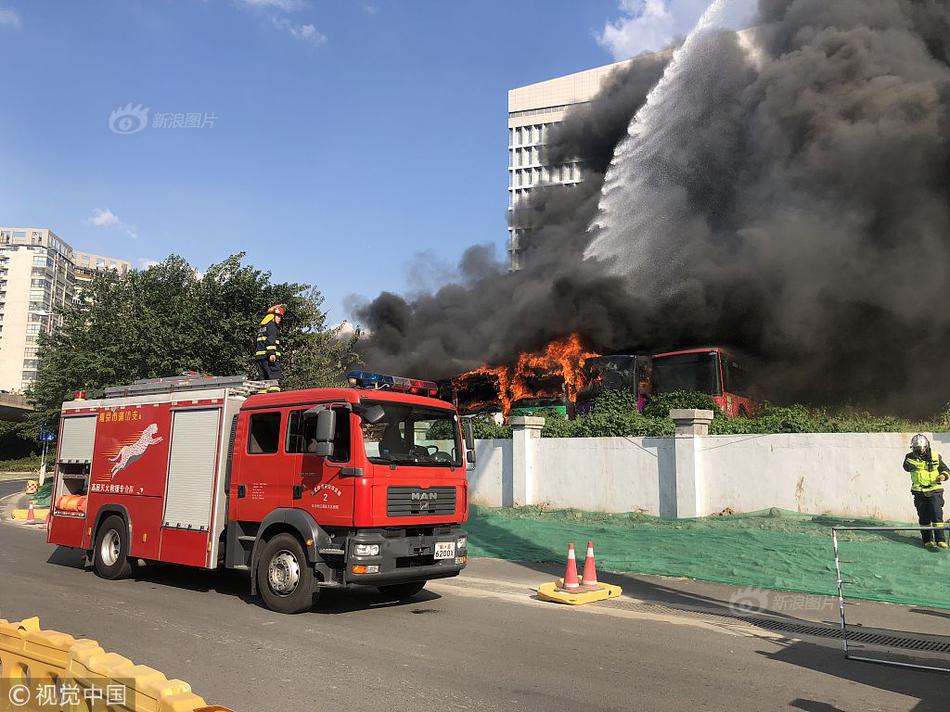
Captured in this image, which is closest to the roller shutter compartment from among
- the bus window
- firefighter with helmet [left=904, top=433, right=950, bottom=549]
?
firefighter with helmet [left=904, top=433, right=950, bottom=549]

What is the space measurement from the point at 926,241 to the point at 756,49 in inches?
495

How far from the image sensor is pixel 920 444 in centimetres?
1002

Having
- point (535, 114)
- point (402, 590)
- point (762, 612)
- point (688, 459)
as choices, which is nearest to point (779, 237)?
point (688, 459)

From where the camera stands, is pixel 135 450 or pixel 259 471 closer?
pixel 259 471

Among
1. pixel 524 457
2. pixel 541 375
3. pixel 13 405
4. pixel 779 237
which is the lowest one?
pixel 524 457

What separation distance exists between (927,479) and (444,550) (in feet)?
23.9

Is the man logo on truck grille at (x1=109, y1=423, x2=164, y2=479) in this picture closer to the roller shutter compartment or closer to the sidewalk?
the roller shutter compartment

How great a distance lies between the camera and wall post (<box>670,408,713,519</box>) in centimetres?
1302

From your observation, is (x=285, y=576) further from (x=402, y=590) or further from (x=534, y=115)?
(x=534, y=115)

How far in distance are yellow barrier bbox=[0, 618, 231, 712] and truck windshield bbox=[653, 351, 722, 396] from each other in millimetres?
16996

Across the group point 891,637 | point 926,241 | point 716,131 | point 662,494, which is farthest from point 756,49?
point 891,637

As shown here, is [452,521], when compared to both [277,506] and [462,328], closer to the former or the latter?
[277,506]

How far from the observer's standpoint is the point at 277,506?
7.36 meters

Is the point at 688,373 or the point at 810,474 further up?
the point at 688,373
